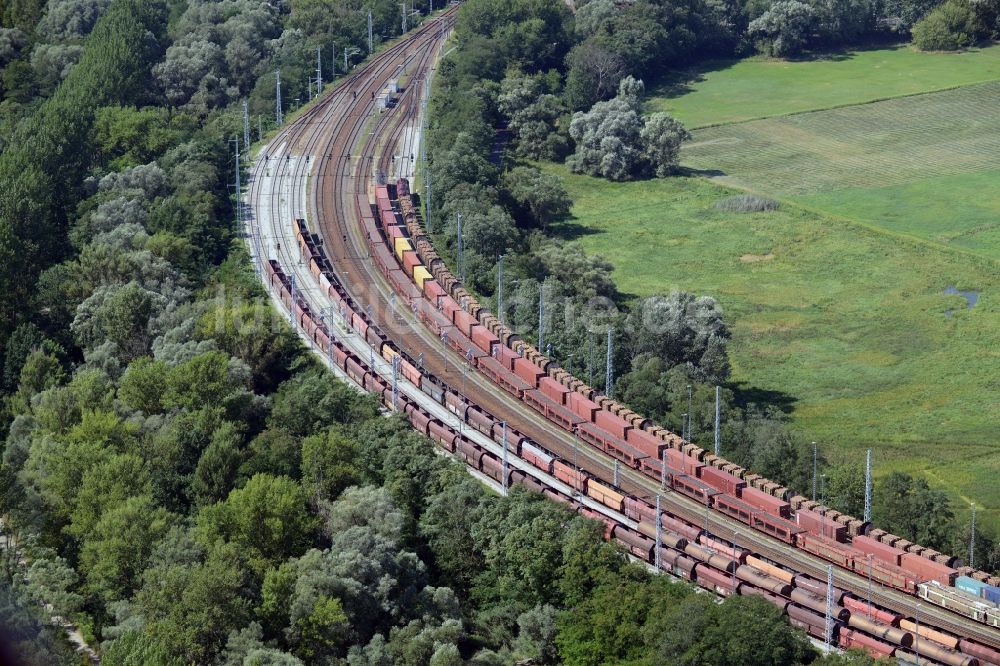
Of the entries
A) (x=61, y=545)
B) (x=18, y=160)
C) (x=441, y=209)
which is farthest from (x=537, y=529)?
(x=18, y=160)

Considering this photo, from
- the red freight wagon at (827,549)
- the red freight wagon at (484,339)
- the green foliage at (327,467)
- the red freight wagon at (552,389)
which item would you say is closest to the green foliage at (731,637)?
the red freight wagon at (827,549)

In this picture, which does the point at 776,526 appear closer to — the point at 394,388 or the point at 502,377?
the point at 502,377

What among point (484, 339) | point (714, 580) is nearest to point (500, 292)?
point (484, 339)

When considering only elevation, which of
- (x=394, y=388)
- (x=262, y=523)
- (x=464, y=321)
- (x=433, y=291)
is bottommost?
(x=262, y=523)

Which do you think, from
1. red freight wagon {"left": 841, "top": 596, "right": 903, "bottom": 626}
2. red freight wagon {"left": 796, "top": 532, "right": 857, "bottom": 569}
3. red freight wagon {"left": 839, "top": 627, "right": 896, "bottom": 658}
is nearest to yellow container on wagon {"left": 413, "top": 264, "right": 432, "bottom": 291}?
red freight wagon {"left": 796, "top": 532, "right": 857, "bottom": 569}

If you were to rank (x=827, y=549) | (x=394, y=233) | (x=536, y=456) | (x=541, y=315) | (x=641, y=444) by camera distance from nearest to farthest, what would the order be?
1. (x=827, y=549)
2. (x=536, y=456)
3. (x=641, y=444)
4. (x=541, y=315)
5. (x=394, y=233)
